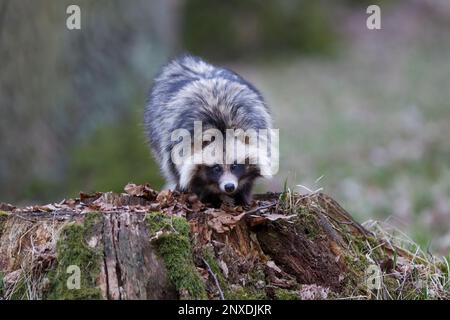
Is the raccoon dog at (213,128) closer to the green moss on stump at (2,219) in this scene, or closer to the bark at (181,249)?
the bark at (181,249)

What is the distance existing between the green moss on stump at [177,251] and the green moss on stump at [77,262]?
40 cm

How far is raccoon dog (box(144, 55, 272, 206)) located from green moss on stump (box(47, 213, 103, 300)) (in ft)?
5.31

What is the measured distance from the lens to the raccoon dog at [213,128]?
6.58 m

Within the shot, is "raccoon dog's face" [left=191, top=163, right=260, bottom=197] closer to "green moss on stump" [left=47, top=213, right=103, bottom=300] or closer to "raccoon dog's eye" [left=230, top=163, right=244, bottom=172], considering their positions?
"raccoon dog's eye" [left=230, top=163, right=244, bottom=172]

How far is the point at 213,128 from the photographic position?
6621 mm

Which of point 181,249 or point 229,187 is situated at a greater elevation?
point 229,187

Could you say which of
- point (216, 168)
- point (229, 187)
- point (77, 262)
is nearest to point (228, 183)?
point (229, 187)

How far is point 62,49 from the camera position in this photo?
11305 millimetres

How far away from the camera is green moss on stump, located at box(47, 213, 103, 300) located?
4.88m

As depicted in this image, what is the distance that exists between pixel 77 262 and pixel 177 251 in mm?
663

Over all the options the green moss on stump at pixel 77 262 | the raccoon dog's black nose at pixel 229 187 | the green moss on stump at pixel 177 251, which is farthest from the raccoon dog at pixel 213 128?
the green moss on stump at pixel 77 262

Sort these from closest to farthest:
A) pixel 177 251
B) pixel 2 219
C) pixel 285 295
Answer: pixel 177 251 < pixel 285 295 < pixel 2 219

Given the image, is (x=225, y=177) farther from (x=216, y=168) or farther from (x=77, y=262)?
(x=77, y=262)
